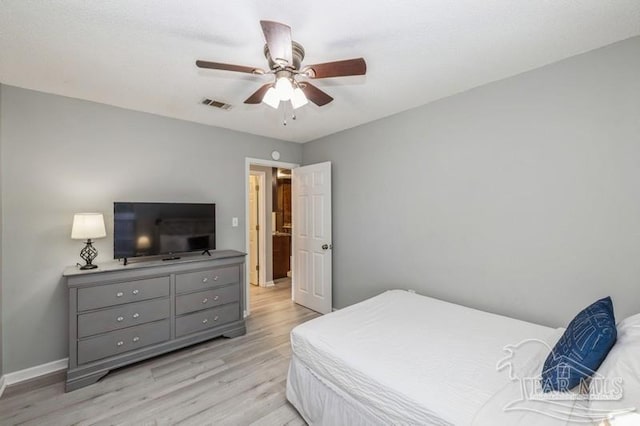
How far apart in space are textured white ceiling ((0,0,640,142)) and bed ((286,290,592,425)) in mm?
1884

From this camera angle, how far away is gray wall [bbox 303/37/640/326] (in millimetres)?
1794

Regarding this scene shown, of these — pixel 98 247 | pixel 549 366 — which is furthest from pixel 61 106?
pixel 549 366

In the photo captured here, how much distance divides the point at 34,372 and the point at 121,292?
101 cm

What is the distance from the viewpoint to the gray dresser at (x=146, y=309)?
225 centimetres

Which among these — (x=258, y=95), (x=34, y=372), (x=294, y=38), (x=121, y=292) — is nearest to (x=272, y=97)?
(x=258, y=95)

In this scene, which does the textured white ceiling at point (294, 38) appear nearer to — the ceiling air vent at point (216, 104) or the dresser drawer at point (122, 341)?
the ceiling air vent at point (216, 104)

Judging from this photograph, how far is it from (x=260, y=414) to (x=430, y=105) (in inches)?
120

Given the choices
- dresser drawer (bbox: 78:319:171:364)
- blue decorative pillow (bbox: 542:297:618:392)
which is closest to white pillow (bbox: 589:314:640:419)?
blue decorative pillow (bbox: 542:297:618:392)

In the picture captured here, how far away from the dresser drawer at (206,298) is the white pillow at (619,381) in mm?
2867

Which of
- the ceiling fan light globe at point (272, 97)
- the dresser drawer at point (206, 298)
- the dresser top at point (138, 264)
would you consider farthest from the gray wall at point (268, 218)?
the ceiling fan light globe at point (272, 97)

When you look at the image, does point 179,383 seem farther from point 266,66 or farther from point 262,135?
point 262,135

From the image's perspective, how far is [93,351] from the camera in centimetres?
229

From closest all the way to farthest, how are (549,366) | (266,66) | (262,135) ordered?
(549,366)
(266,66)
(262,135)

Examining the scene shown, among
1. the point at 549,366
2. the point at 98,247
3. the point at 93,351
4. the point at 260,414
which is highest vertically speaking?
the point at 98,247
